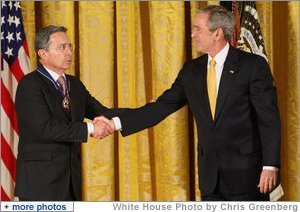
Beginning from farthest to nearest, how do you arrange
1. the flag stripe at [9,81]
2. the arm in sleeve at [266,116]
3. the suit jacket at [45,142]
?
1. the flag stripe at [9,81]
2. the suit jacket at [45,142]
3. the arm in sleeve at [266,116]

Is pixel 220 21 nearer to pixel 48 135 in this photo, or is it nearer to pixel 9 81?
pixel 48 135

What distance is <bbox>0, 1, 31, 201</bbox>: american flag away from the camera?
2709 mm

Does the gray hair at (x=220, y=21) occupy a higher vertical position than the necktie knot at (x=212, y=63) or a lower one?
higher

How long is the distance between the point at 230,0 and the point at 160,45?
42 cm

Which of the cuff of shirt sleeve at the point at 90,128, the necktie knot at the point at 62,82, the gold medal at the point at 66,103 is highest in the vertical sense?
the necktie knot at the point at 62,82

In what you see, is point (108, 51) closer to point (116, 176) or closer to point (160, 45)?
point (160, 45)

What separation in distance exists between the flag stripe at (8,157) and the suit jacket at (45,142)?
0.45 meters

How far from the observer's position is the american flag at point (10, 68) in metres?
2.71

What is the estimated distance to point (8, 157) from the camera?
9.02 feet

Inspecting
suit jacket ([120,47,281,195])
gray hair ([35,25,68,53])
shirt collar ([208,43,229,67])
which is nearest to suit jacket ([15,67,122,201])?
gray hair ([35,25,68,53])

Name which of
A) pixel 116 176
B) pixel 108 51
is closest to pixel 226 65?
pixel 108 51

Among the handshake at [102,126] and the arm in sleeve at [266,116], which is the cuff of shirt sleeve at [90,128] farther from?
the arm in sleeve at [266,116]

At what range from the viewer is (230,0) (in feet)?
9.02

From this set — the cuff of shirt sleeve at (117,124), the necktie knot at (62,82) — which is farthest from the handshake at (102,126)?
the necktie knot at (62,82)
